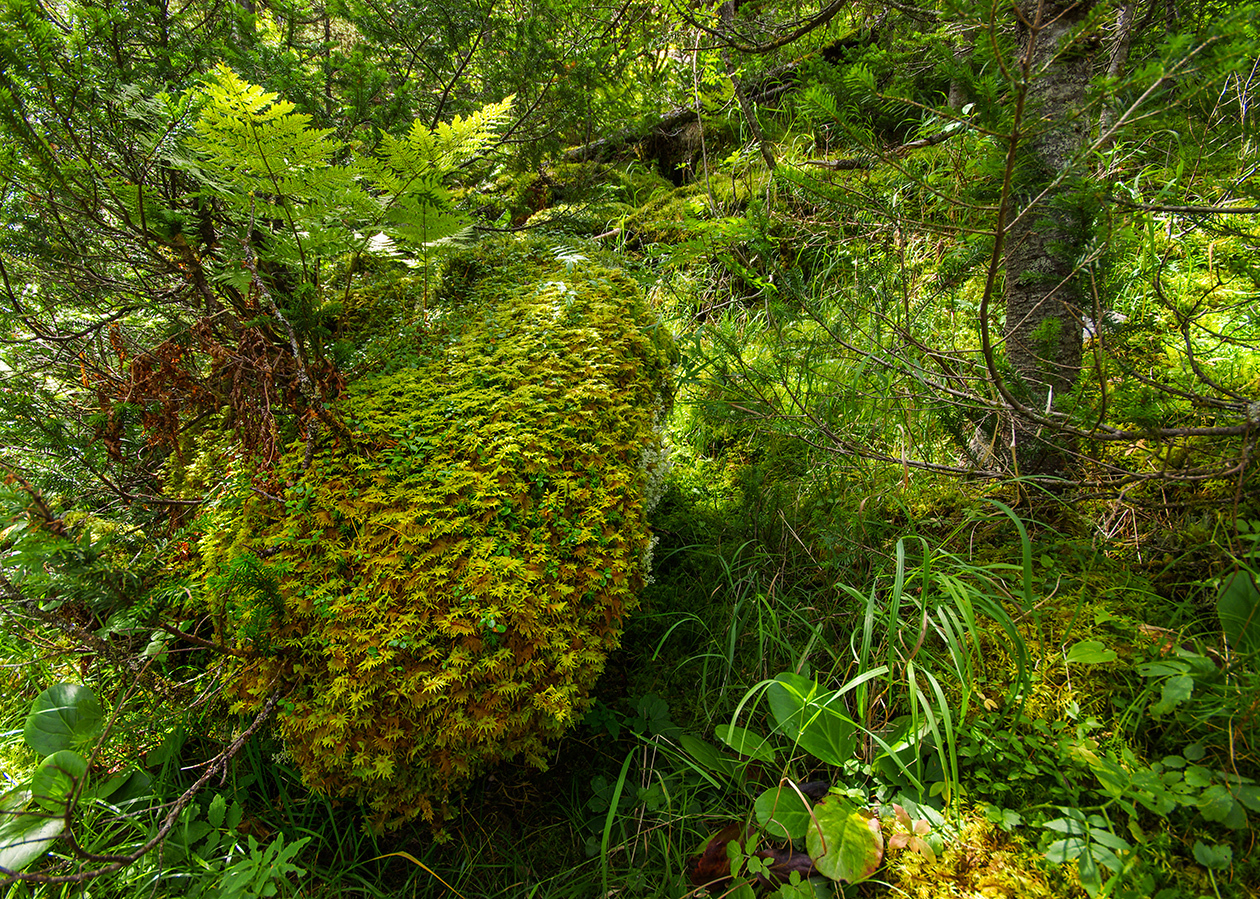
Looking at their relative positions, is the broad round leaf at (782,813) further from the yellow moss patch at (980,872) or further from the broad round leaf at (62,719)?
the broad round leaf at (62,719)

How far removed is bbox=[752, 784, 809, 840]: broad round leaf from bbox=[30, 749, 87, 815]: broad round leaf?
1625 mm

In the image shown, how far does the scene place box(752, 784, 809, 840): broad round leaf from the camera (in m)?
1.36

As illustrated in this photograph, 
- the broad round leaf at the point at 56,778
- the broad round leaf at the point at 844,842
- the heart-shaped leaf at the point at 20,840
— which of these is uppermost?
the broad round leaf at the point at 56,778

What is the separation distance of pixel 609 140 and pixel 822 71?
3058 millimetres

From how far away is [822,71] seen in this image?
4.64ft

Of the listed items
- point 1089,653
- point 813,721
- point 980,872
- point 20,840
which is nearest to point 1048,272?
point 1089,653

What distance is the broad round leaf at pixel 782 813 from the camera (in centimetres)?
136

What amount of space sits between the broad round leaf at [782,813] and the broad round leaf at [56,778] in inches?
64.0

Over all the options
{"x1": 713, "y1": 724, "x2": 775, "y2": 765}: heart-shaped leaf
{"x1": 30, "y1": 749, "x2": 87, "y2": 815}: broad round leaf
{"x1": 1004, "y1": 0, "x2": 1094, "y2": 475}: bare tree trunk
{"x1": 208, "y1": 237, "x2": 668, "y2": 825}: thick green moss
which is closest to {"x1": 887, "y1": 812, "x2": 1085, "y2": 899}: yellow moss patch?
{"x1": 713, "y1": 724, "x2": 775, "y2": 765}: heart-shaped leaf

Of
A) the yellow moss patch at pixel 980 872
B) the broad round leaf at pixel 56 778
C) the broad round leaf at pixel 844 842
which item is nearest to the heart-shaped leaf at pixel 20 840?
the broad round leaf at pixel 56 778

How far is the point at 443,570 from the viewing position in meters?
1.49

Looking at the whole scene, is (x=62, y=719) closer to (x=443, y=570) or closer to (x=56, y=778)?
(x=56, y=778)

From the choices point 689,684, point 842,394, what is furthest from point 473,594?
point 842,394

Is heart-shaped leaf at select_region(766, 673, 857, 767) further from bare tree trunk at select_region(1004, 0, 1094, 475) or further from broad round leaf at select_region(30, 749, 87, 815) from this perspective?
broad round leaf at select_region(30, 749, 87, 815)
